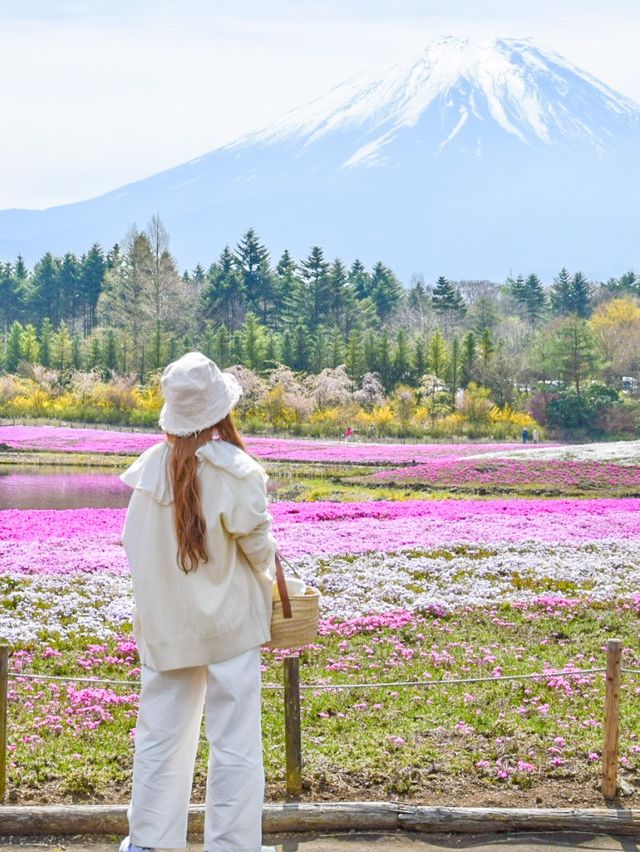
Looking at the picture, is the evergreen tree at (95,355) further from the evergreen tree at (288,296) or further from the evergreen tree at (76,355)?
the evergreen tree at (288,296)

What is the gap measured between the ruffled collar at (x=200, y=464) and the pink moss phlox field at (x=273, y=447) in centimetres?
3507

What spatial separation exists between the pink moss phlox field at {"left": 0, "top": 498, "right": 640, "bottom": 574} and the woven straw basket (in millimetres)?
8904

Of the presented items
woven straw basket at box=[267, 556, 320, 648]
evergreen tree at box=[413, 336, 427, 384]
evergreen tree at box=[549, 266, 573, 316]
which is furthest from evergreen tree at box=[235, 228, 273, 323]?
woven straw basket at box=[267, 556, 320, 648]

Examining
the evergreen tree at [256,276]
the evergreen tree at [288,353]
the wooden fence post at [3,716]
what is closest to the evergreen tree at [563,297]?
the evergreen tree at [256,276]

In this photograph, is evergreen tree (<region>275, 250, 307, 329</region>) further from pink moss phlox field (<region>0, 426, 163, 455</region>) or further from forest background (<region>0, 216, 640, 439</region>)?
pink moss phlox field (<region>0, 426, 163, 455</region>)

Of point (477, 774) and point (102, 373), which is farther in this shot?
point (102, 373)

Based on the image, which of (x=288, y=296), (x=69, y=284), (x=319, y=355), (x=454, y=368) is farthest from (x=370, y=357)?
(x=69, y=284)

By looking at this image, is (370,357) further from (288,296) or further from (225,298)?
(225,298)

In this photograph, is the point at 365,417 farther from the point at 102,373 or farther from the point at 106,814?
the point at 106,814

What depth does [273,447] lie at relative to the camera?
46.7m

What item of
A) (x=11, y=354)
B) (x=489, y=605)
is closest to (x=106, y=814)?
(x=489, y=605)

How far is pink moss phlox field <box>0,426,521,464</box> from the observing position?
139 feet

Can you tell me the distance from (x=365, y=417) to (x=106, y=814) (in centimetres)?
5475

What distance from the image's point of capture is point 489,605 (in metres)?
12.5
